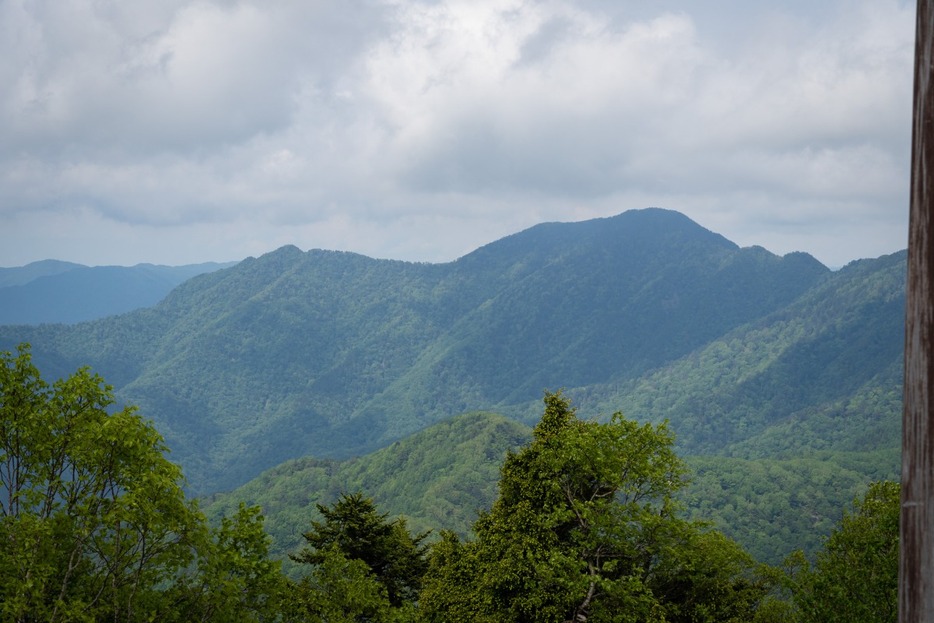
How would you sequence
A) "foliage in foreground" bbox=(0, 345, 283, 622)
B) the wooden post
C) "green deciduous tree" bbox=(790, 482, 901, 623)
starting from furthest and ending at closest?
"green deciduous tree" bbox=(790, 482, 901, 623)
"foliage in foreground" bbox=(0, 345, 283, 622)
the wooden post

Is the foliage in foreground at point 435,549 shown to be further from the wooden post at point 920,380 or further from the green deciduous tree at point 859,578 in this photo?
the wooden post at point 920,380

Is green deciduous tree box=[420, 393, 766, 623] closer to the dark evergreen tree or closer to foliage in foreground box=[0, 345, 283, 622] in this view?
foliage in foreground box=[0, 345, 283, 622]

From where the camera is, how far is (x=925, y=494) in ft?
6.45

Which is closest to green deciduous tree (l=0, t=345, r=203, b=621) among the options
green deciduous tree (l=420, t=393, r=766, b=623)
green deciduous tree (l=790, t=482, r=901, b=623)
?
green deciduous tree (l=420, t=393, r=766, b=623)

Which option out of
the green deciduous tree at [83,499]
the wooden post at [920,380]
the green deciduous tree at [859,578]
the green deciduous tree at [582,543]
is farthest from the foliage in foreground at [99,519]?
the green deciduous tree at [859,578]

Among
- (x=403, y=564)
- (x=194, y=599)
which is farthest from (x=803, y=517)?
(x=194, y=599)

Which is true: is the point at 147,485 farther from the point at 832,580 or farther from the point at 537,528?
the point at 832,580

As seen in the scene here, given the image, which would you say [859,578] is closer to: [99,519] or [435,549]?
[435,549]

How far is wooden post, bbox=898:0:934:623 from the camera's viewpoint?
1948mm

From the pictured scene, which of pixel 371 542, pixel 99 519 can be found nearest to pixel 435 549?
pixel 371 542

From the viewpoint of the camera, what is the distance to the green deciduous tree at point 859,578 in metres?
18.6

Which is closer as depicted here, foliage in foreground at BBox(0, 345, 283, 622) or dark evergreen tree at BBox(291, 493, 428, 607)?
foliage in foreground at BBox(0, 345, 283, 622)

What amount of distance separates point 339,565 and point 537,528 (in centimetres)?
595

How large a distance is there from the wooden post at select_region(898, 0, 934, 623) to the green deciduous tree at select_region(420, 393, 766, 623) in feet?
64.5
